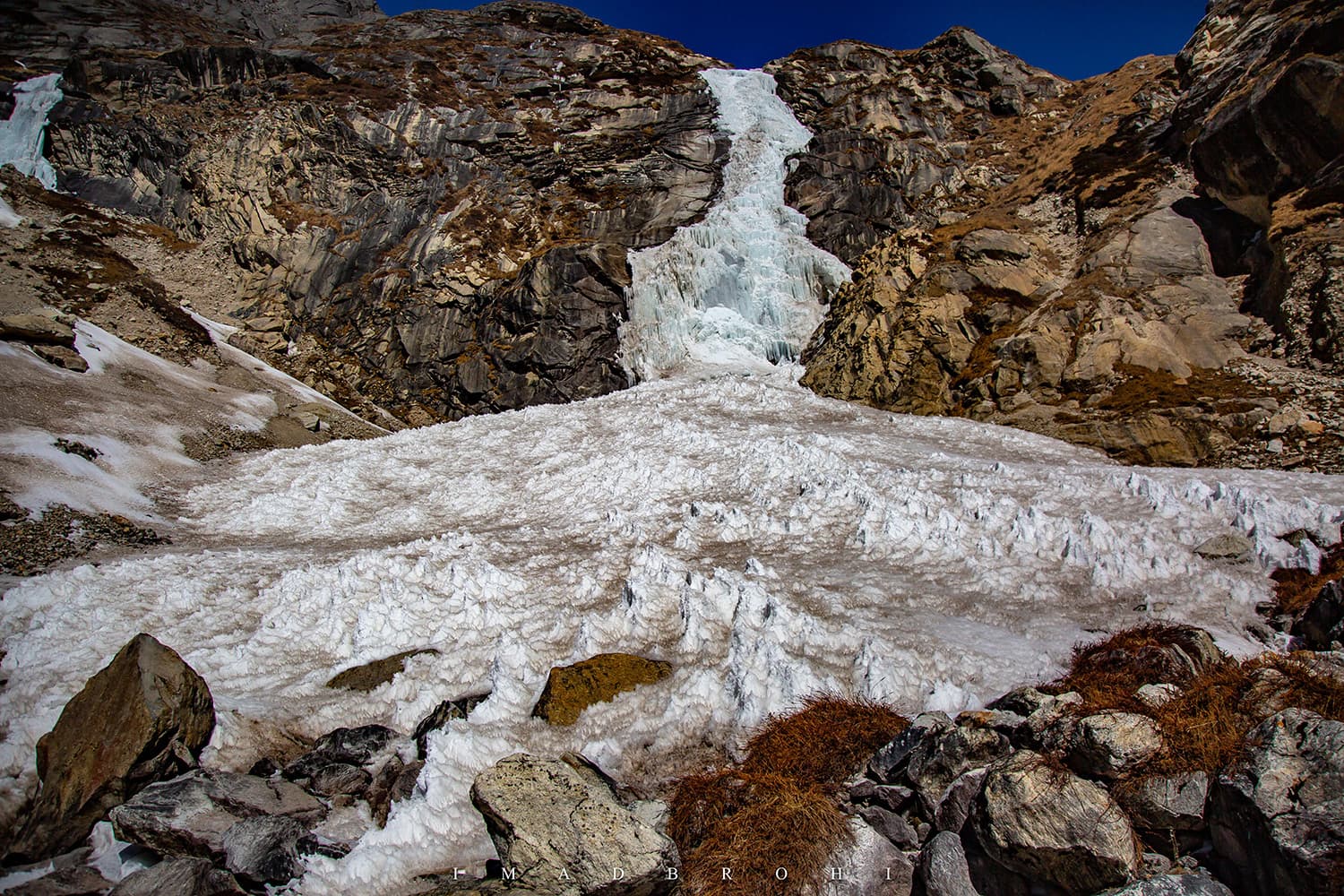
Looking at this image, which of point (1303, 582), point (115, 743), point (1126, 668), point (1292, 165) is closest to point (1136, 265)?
point (1292, 165)

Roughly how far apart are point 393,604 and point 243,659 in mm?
2356

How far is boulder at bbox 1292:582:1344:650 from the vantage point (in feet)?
23.9

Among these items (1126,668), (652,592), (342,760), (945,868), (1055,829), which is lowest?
(342,760)

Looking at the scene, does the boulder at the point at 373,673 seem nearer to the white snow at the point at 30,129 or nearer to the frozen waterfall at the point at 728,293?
the frozen waterfall at the point at 728,293

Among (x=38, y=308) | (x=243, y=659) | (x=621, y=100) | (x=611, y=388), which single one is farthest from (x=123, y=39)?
(x=243, y=659)

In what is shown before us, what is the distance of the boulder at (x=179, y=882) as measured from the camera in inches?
212

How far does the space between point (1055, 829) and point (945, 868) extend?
897 mm

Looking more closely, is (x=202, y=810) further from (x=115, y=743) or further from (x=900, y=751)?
(x=900, y=751)

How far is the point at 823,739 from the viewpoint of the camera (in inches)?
267

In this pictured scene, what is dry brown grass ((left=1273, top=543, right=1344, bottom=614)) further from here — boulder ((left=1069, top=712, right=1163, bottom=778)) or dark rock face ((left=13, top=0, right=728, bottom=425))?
dark rock face ((left=13, top=0, right=728, bottom=425))

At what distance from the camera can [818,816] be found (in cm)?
514

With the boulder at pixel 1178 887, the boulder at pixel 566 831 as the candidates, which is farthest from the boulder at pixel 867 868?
the boulder at pixel 1178 887

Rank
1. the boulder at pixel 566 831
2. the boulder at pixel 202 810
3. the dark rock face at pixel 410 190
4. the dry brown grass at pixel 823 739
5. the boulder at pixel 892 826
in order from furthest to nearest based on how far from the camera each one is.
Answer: the dark rock face at pixel 410 190
the dry brown grass at pixel 823 739
the boulder at pixel 202 810
the boulder at pixel 892 826
the boulder at pixel 566 831

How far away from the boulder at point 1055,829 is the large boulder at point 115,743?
335 inches
